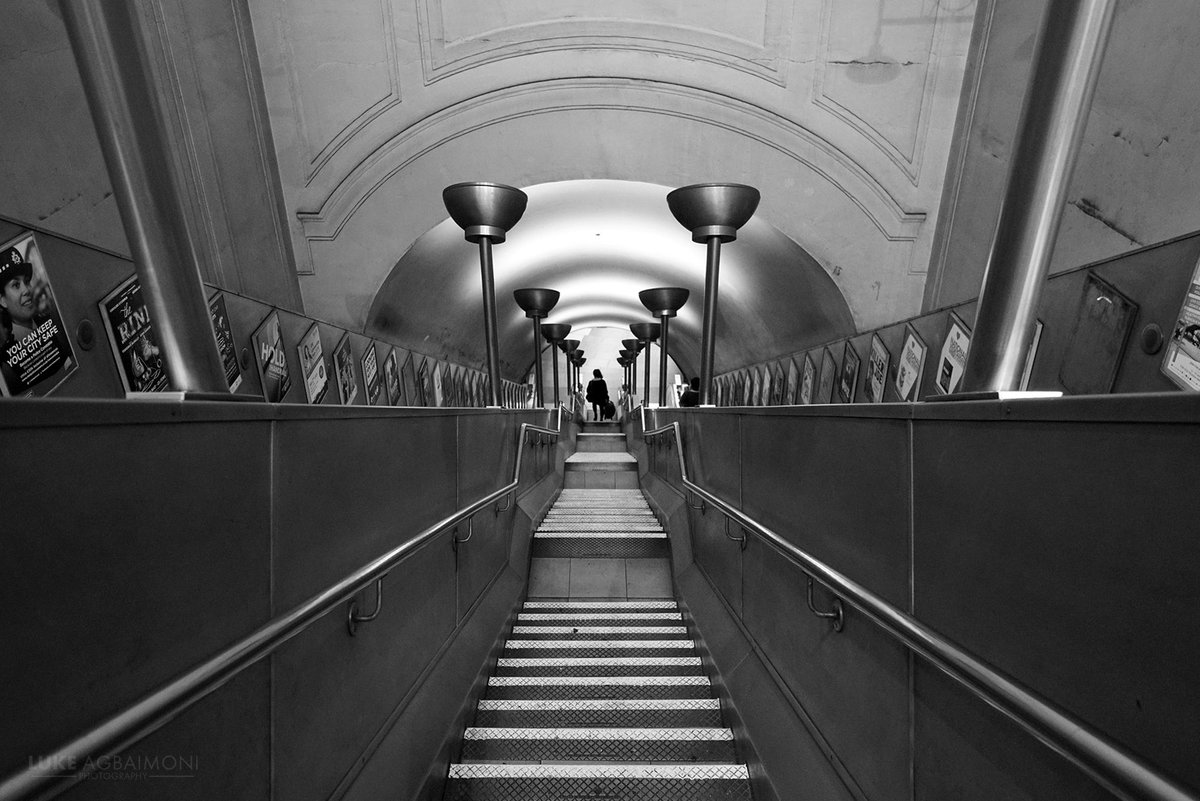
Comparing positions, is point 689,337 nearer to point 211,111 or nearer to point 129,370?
point 211,111

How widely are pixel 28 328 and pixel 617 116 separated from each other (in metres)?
8.33

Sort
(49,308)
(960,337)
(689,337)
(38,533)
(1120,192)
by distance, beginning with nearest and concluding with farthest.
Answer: (38,533), (49,308), (960,337), (1120,192), (689,337)

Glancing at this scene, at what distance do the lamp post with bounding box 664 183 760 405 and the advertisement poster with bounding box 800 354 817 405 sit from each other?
315 centimetres

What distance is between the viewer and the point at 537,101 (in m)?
9.98

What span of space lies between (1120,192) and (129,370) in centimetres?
741

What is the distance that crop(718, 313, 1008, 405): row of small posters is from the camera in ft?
15.4

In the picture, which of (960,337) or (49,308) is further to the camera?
(960,337)

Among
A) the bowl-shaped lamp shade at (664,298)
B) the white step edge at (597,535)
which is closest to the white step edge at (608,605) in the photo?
the white step edge at (597,535)

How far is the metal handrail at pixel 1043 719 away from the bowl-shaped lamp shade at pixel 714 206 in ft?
15.3

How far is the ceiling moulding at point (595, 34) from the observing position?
9594 millimetres

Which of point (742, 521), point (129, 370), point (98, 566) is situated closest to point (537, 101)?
point (129, 370)

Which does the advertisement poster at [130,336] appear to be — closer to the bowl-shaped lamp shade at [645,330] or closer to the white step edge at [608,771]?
the white step edge at [608,771]

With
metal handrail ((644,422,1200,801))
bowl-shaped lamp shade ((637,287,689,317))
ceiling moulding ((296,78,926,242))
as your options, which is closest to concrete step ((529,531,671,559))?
metal handrail ((644,422,1200,801))

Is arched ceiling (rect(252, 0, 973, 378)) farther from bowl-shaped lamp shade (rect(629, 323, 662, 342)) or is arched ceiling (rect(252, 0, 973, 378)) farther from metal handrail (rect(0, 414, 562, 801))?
metal handrail (rect(0, 414, 562, 801))
